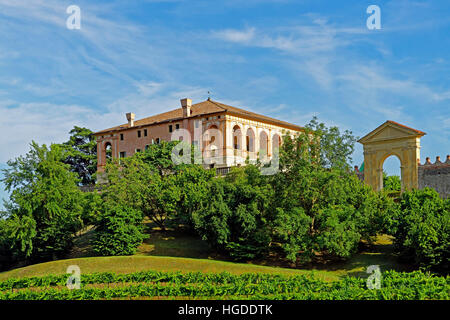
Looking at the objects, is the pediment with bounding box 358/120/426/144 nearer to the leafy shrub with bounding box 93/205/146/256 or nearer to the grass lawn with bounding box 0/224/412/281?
the grass lawn with bounding box 0/224/412/281

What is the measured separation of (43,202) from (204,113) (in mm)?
21106

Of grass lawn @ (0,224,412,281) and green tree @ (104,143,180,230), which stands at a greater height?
green tree @ (104,143,180,230)

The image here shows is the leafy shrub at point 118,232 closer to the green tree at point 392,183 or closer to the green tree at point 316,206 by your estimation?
the green tree at point 316,206

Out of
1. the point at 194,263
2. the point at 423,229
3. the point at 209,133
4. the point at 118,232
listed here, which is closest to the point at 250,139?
the point at 209,133

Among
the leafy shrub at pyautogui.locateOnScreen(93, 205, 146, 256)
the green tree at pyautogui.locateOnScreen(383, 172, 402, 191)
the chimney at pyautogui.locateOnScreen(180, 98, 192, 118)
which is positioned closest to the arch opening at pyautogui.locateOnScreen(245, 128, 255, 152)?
the chimney at pyautogui.locateOnScreen(180, 98, 192, 118)

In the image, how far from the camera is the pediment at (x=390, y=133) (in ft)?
135

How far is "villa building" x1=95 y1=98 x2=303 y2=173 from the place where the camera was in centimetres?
5481

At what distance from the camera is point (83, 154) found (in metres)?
70.5

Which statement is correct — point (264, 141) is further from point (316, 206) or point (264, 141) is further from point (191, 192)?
point (316, 206)

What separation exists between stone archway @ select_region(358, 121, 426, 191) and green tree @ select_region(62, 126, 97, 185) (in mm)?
39147

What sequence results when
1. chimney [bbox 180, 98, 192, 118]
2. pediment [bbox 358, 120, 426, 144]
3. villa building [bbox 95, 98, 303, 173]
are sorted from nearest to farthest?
pediment [bbox 358, 120, 426, 144] → villa building [bbox 95, 98, 303, 173] → chimney [bbox 180, 98, 192, 118]
